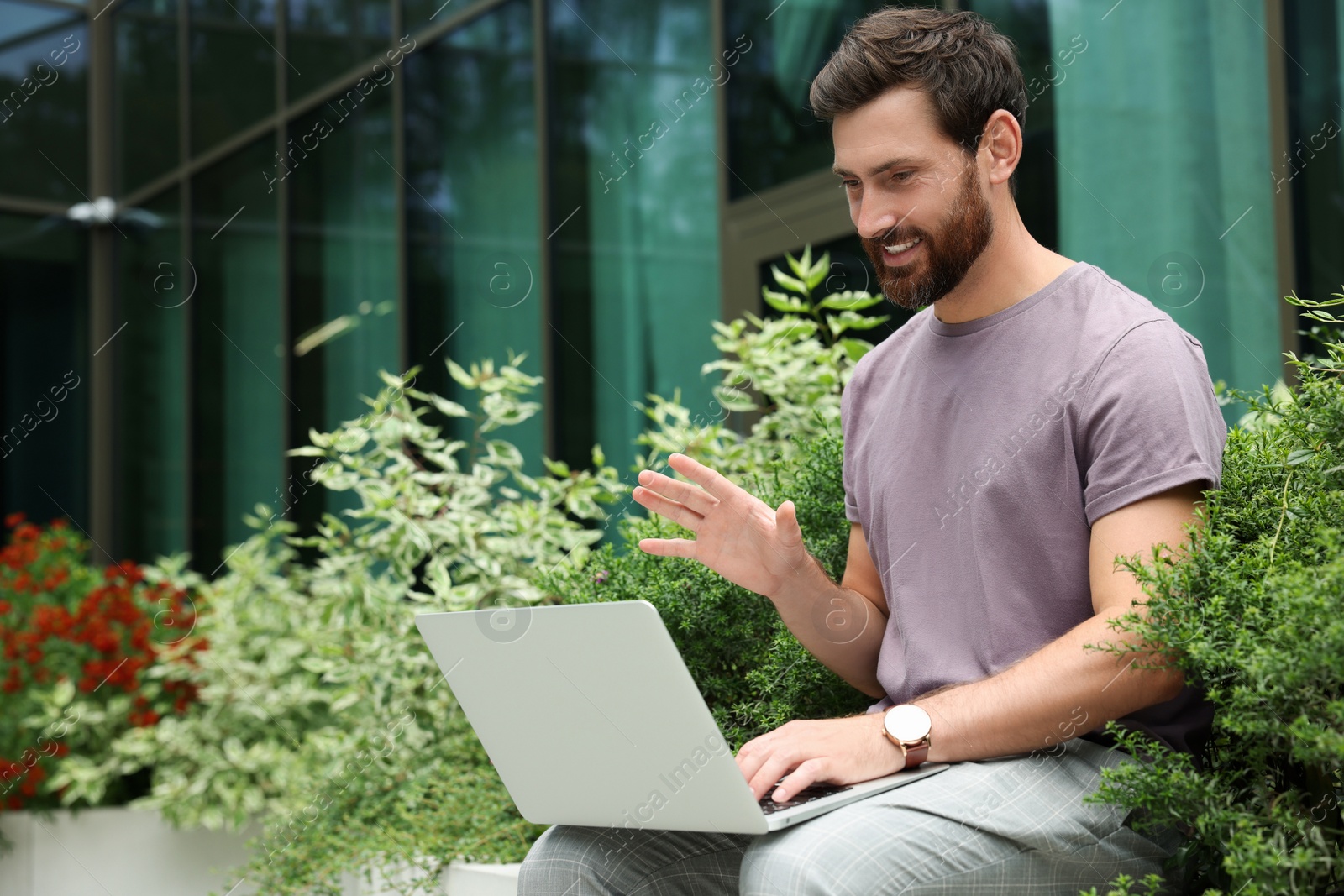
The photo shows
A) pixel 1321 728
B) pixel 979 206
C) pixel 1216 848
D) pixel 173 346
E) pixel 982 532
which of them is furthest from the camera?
pixel 173 346

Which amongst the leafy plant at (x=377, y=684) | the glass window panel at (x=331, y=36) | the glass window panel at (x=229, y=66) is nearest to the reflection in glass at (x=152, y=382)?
the glass window panel at (x=229, y=66)

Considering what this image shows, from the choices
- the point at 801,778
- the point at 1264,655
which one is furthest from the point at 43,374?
the point at 1264,655

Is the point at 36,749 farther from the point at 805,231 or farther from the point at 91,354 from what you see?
the point at 91,354

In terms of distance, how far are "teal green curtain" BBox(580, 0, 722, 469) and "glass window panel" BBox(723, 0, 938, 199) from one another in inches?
4.9

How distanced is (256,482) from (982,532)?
232 inches

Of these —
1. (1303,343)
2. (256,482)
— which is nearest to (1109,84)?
(1303,343)

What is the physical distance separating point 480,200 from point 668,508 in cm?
398

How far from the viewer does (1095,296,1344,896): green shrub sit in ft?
4.12

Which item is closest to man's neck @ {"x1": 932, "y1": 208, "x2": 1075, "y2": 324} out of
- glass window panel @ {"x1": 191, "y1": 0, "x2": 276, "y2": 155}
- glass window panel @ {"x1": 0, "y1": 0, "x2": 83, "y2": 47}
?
glass window panel @ {"x1": 191, "y1": 0, "x2": 276, "y2": 155}

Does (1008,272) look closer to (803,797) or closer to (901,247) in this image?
(901,247)

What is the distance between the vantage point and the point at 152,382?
8.05 meters

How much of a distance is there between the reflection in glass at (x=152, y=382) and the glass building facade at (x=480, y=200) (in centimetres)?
3

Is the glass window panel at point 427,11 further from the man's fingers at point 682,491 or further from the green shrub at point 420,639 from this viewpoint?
the man's fingers at point 682,491

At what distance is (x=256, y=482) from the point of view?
22.9 ft
